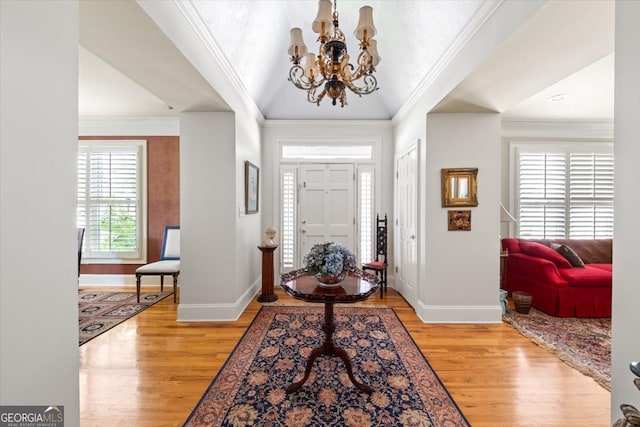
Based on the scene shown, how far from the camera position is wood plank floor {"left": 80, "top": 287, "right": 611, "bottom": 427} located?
187cm

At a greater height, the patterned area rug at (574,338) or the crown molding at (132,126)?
the crown molding at (132,126)

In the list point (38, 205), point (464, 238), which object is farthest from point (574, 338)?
point (38, 205)

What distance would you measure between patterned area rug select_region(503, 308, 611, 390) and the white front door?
2494 millimetres

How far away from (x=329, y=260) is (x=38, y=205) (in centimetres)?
155

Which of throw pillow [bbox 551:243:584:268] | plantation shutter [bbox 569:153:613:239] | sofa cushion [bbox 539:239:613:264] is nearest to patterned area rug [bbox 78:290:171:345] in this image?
throw pillow [bbox 551:243:584:268]

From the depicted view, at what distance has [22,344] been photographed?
1.01 metres

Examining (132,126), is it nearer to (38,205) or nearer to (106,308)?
(106,308)

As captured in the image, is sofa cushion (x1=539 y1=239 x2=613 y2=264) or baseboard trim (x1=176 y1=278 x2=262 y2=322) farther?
sofa cushion (x1=539 y1=239 x2=613 y2=264)

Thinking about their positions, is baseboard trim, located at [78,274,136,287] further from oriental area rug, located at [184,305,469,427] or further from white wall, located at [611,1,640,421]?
white wall, located at [611,1,640,421]

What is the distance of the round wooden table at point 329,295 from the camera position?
6.51 ft

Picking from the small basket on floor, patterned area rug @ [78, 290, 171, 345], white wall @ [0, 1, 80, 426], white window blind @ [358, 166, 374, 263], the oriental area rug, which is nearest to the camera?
white wall @ [0, 1, 80, 426]

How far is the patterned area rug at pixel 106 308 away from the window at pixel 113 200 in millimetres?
699

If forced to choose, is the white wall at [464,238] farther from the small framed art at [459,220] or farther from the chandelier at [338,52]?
the chandelier at [338,52]

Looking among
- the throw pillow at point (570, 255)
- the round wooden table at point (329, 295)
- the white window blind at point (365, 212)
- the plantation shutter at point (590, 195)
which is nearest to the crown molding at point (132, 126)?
the white window blind at point (365, 212)
